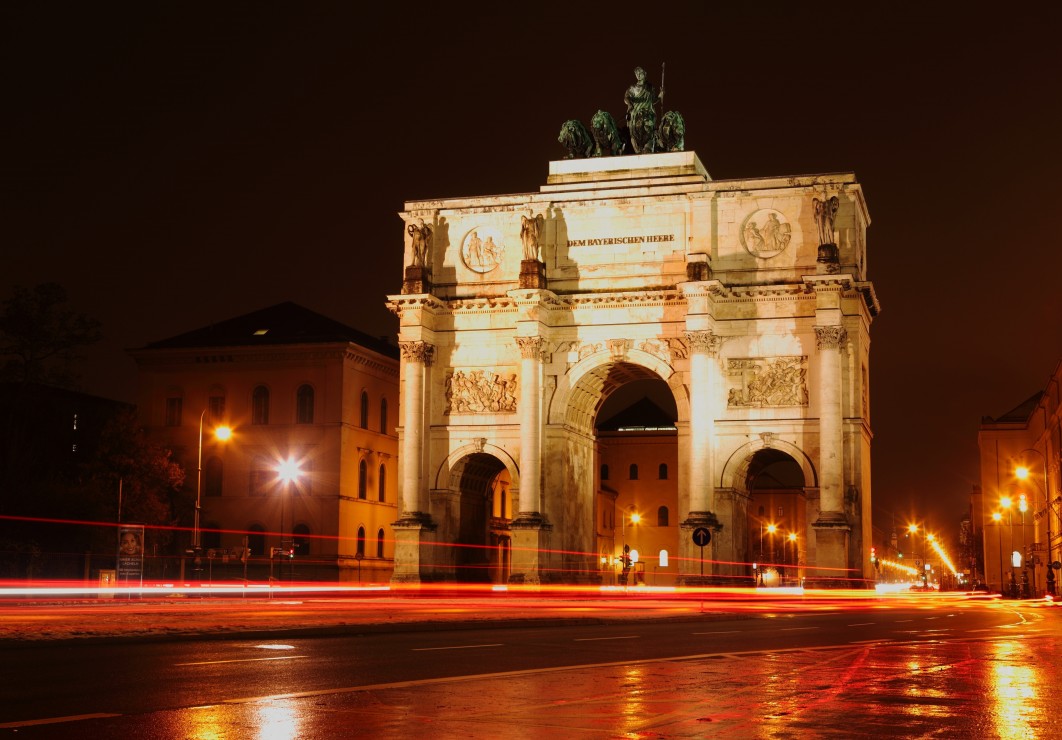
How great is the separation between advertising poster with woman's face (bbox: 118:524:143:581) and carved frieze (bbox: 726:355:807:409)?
2264cm

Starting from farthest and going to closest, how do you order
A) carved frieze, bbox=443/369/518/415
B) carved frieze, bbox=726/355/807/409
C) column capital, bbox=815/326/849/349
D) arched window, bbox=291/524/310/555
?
arched window, bbox=291/524/310/555
carved frieze, bbox=443/369/518/415
carved frieze, bbox=726/355/807/409
column capital, bbox=815/326/849/349

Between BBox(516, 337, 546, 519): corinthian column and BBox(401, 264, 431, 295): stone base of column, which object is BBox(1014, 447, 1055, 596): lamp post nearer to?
BBox(516, 337, 546, 519): corinthian column

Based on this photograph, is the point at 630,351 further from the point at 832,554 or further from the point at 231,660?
the point at 231,660

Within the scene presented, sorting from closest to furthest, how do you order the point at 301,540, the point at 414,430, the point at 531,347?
the point at 531,347
the point at 414,430
the point at 301,540

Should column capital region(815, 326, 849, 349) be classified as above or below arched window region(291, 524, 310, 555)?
above

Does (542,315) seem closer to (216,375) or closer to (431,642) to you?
(216,375)

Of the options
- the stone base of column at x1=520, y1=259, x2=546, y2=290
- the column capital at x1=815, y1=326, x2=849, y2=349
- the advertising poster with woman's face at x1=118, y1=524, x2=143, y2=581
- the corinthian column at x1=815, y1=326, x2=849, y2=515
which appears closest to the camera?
the advertising poster with woman's face at x1=118, y1=524, x2=143, y2=581

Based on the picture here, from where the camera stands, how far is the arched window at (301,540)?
70.4 m

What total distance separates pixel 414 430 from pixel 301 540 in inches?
715

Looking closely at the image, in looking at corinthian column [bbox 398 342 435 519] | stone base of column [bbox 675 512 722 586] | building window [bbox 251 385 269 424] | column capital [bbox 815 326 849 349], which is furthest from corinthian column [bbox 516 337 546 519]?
building window [bbox 251 385 269 424]

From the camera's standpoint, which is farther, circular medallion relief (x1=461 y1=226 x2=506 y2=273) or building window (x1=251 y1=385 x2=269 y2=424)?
building window (x1=251 y1=385 x2=269 y2=424)

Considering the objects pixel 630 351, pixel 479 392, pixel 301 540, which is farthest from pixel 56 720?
pixel 301 540

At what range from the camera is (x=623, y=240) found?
54.0 meters

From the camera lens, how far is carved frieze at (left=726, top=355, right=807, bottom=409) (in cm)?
5188
